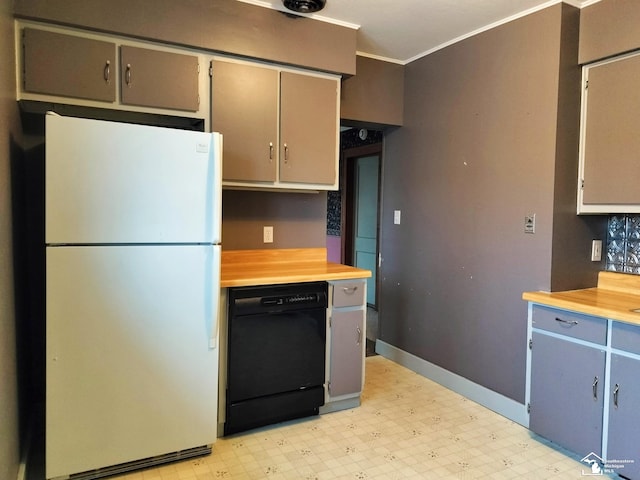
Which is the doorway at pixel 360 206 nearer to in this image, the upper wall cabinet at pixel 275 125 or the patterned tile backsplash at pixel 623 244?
the upper wall cabinet at pixel 275 125

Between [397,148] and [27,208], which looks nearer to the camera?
[27,208]

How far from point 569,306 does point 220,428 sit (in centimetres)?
200

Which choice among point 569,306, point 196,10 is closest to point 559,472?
point 569,306

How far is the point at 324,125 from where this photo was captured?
2924mm

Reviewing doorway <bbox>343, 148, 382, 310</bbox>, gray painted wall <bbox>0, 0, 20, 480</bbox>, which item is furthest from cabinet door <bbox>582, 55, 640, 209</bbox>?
gray painted wall <bbox>0, 0, 20, 480</bbox>

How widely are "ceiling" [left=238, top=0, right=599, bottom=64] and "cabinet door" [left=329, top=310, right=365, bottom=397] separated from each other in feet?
6.20

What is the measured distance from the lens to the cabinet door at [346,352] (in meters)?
2.71

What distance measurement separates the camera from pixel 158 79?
94.0 inches

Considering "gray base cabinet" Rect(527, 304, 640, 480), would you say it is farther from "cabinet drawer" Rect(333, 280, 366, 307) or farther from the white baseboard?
"cabinet drawer" Rect(333, 280, 366, 307)

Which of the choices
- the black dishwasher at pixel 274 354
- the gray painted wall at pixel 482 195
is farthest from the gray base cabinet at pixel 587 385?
the black dishwasher at pixel 274 354

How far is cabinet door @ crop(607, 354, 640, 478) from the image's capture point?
6.49ft

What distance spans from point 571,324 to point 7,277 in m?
2.64

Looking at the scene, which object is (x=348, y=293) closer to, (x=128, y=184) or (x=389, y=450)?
(x=389, y=450)

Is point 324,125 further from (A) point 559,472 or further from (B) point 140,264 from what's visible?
(A) point 559,472
